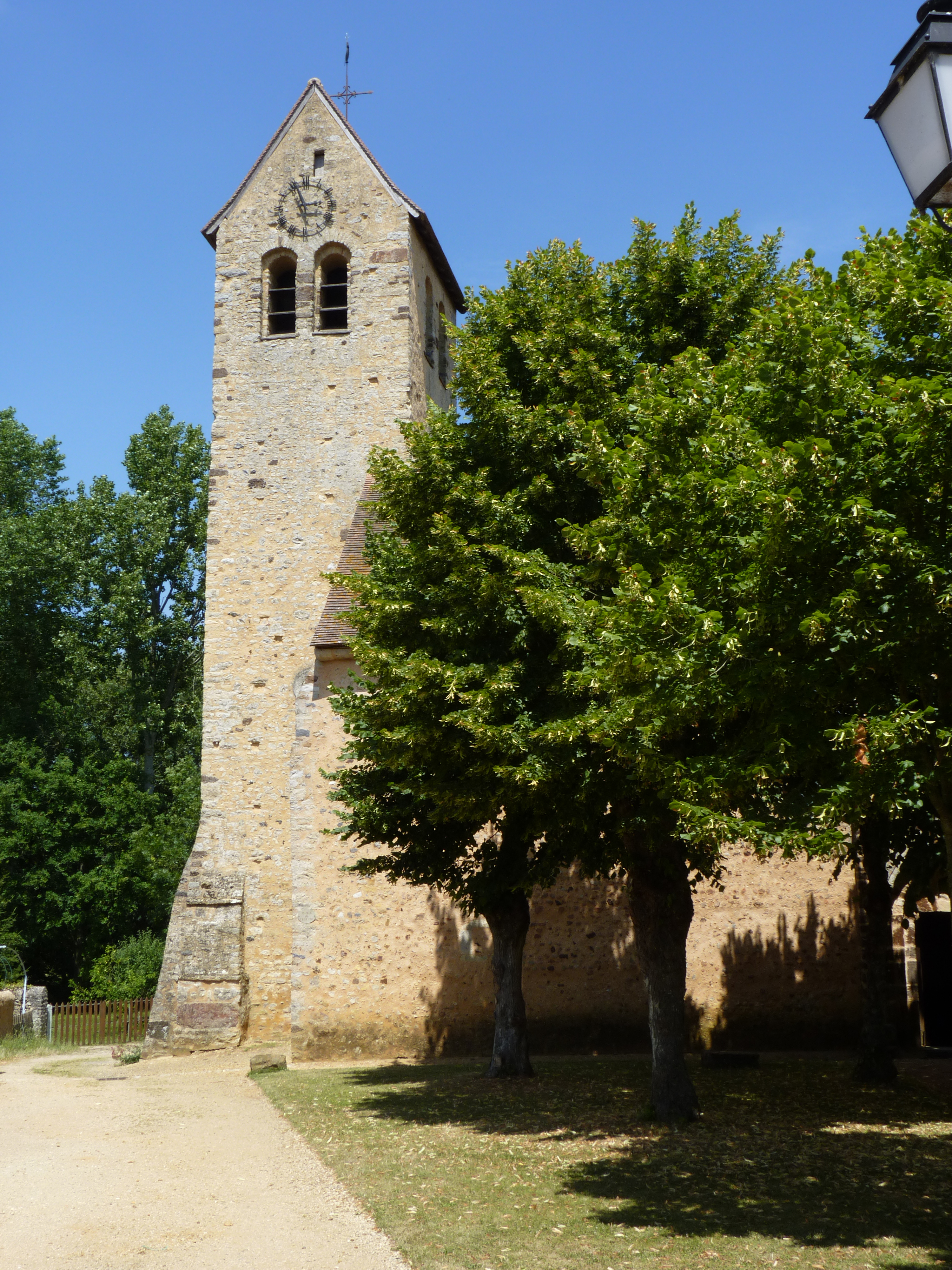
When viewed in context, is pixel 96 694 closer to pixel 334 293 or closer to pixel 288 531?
pixel 288 531

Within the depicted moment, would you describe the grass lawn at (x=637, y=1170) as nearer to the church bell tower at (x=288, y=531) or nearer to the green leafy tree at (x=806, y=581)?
the green leafy tree at (x=806, y=581)

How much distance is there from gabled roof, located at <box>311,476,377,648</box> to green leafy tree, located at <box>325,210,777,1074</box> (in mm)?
3778

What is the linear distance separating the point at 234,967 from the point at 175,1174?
9.25m

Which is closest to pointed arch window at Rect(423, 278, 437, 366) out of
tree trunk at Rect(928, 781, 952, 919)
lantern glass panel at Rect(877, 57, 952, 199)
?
tree trunk at Rect(928, 781, 952, 919)

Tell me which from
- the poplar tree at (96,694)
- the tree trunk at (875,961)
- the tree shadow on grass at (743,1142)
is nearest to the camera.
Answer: the tree shadow on grass at (743,1142)

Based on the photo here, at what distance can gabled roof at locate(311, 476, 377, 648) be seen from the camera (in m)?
16.9

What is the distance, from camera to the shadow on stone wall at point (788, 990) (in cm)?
1594

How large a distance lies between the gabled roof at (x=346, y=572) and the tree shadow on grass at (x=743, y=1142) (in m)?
6.32

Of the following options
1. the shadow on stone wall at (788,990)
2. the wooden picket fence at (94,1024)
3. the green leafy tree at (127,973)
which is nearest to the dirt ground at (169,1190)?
the shadow on stone wall at (788,990)

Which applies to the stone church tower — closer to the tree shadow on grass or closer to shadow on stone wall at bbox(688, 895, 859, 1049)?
shadow on stone wall at bbox(688, 895, 859, 1049)

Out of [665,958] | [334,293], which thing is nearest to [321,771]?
[665,958]

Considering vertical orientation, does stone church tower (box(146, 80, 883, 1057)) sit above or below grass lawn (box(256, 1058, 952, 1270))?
above

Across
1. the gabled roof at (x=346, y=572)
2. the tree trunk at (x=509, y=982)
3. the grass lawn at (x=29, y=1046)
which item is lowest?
the grass lawn at (x=29, y=1046)

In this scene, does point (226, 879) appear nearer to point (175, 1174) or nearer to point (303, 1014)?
point (303, 1014)
